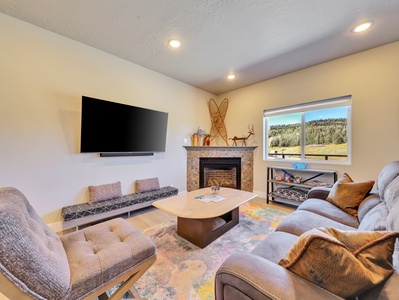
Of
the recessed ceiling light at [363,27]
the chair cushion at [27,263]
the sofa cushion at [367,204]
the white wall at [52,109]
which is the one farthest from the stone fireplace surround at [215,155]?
the chair cushion at [27,263]

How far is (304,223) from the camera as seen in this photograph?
1.50 metres

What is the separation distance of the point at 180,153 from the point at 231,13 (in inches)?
105

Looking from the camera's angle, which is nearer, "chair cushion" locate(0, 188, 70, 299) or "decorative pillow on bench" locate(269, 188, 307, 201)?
"chair cushion" locate(0, 188, 70, 299)

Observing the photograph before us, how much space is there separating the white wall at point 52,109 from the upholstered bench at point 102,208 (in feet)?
0.78

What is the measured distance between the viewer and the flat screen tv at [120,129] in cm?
239

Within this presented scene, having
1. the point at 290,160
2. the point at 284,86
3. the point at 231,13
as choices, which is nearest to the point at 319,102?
the point at 284,86

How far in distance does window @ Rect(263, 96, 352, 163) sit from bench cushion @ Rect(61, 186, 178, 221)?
2581mm

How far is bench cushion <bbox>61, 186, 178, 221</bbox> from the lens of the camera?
2.15m

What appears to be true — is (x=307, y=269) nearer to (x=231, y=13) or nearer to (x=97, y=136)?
(x=231, y=13)

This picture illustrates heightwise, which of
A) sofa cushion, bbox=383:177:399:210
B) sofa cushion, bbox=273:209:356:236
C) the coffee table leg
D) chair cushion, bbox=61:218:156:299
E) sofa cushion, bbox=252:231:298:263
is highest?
sofa cushion, bbox=383:177:399:210

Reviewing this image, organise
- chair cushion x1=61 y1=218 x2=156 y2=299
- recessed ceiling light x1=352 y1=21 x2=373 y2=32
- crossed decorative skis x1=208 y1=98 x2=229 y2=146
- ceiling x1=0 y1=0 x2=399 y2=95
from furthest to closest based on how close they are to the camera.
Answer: crossed decorative skis x1=208 y1=98 x2=229 y2=146 < recessed ceiling light x1=352 y1=21 x2=373 y2=32 < ceiling x1=0 y1=0 x2=399 y2=95 < chair cushion x1=61 y1=218 x2=156 y2=299

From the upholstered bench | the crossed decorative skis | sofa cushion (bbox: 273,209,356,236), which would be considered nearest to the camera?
sofa cushion (bbox: 273,209,356,236)

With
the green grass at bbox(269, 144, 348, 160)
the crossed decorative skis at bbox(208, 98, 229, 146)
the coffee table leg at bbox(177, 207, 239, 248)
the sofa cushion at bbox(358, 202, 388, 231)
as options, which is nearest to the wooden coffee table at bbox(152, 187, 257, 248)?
the coffee table leg at bbox(177, 207, 239, 248)

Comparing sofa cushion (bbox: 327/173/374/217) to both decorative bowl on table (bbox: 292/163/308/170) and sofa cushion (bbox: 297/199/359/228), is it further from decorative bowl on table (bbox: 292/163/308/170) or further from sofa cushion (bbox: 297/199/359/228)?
decorative bowl on table (bbox: 292/163/308/170)
